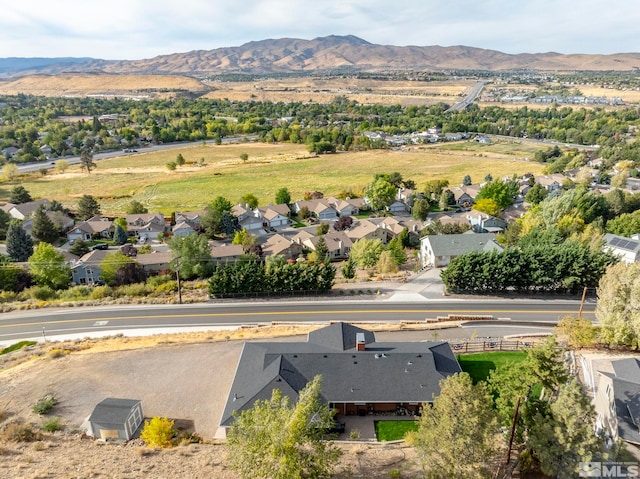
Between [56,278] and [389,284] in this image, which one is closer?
[389,284]

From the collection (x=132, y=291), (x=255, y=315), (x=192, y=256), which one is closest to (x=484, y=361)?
(x=255, y=315)

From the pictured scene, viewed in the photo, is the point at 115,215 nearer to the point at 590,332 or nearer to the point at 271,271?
the point at 271,271

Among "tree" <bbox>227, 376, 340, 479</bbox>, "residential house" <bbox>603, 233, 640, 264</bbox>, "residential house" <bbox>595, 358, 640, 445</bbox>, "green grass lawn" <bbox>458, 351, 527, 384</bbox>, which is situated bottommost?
"green grass lawn" <bbox>458, 351, 527, 384</bbox>

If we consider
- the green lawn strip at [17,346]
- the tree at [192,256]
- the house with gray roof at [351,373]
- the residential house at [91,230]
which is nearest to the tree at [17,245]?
the residential house at [91,230]

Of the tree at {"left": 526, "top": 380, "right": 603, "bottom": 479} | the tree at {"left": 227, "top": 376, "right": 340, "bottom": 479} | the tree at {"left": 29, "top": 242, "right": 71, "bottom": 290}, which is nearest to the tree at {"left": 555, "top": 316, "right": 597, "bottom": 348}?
the tree at {"left": 526, "top": 380, "right": 603, "bottom": 479}

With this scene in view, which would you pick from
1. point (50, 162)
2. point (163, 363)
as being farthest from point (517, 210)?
point (50, 162)

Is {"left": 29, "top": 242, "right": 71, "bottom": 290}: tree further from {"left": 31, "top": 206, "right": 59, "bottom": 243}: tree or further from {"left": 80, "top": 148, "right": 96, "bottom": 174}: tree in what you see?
{"left": 80, "top": 148, "right": 96, "bottom": 174}: tree
